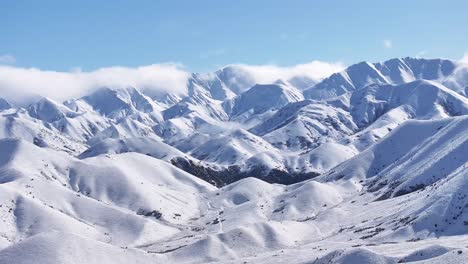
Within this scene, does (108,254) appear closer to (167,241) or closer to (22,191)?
(167,241)

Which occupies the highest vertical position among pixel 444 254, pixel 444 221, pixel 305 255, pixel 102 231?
pixel 444 254

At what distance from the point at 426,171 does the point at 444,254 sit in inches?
4381

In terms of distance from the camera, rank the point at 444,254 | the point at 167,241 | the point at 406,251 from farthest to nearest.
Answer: the point at 167,241 < the point at 406,251 < the point at 444,254

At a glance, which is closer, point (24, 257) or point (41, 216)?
point (24, 257)

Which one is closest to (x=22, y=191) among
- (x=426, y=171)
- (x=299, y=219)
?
(x=299, y=219)

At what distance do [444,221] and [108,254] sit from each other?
235 ft

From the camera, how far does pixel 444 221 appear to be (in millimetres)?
116188

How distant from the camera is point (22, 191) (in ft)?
636

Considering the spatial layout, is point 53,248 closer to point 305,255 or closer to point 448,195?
point 305,255

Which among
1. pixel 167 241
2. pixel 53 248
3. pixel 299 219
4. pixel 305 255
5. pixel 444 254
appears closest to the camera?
pixel 444 254

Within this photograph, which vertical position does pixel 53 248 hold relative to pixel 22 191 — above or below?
above

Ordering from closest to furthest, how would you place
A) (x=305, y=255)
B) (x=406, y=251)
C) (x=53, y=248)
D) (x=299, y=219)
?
(x=406, y=251), (x=305, y=255), (x=53, y=248), (x=299, y=219)

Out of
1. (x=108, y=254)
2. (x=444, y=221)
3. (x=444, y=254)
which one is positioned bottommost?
(x=108, y=254)

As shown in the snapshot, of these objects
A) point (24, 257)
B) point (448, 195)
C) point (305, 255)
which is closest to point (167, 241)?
point (24, 257)
